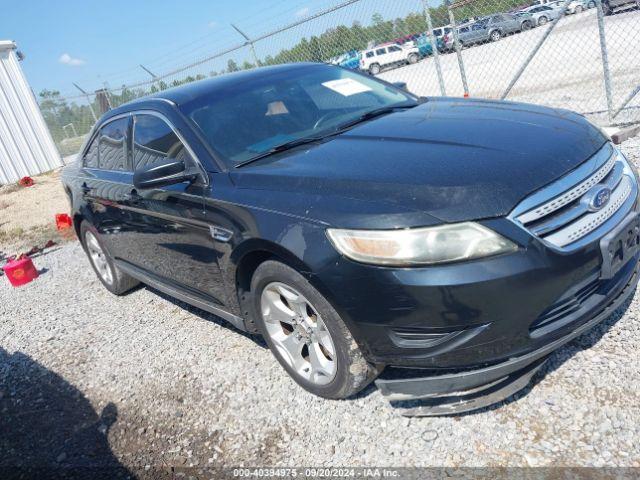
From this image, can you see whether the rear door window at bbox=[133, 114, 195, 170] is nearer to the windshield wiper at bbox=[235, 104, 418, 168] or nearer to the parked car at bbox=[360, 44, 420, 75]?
the windshield wiper at bbox=[235, 104, 418, 168]

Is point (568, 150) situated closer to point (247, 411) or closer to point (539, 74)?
point (247, 411)

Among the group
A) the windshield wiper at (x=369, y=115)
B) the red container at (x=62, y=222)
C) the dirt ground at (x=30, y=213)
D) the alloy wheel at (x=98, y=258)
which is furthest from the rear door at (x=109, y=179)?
the dirt ground at (x=30, y=213)

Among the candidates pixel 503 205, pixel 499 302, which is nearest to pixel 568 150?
pixel 503 205

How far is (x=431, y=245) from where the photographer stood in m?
2.04

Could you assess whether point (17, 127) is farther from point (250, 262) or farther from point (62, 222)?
point (250, 262)

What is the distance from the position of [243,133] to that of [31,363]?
2.64 meters

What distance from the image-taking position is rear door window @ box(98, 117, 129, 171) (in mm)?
Result: 3898

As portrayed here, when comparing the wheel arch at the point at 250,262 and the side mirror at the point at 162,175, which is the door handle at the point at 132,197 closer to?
the side mirror at the point at 162,175

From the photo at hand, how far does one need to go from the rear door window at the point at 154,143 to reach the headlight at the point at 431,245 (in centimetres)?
136

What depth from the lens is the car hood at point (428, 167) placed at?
2.08 metres

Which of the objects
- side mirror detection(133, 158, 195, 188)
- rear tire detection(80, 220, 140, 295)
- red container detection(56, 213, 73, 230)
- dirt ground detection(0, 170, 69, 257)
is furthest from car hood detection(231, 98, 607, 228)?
dirt ground detection(0, 170, 69, 257)

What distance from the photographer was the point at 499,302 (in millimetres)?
1998

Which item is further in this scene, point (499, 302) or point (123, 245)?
point (123, 245)

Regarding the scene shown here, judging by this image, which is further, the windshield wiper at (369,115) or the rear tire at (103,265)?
the rear tire at (103,265)
